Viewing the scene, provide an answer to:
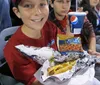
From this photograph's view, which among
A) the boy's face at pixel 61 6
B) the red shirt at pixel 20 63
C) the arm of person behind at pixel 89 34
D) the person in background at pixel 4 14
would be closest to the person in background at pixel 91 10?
the arm of person behind at pixel 89 34

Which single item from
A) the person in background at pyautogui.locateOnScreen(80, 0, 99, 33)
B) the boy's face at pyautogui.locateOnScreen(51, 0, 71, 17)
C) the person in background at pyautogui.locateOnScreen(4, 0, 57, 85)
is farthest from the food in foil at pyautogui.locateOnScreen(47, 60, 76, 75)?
the person in background at pyautogui.locateOnScreen(80, 0, 99, 33)

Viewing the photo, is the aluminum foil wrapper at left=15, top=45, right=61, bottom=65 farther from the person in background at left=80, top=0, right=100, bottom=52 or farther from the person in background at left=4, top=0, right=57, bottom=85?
the person in background at left=80, top=0, right=100, bottom=52

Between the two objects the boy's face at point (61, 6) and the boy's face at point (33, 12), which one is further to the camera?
the boy's face at point (61, 6)

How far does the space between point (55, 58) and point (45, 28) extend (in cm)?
34

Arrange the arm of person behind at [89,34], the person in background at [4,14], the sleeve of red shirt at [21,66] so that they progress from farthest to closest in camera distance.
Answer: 1. the person in background at [4,14]
2. the arm of person behind at [89,34]
3. the sleeve of red shirt at [21,66]

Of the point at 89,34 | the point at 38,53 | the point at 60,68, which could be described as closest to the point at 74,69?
the point at 60,68

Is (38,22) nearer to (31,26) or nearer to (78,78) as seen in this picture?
(31,26)

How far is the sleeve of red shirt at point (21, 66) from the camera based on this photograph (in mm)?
969

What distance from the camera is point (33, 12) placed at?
102 cm

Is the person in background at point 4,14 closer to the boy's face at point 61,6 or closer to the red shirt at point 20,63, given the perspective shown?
the boy's face at point 61,6

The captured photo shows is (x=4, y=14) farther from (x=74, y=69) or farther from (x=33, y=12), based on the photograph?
(x=74, y=69)

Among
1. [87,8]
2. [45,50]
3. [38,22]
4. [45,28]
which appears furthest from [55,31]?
[87,8]

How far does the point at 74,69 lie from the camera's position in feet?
2.82

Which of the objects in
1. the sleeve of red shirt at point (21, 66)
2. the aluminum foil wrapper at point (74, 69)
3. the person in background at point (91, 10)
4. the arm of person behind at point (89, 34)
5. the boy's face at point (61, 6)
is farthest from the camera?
the person in background at point (91, 10)
